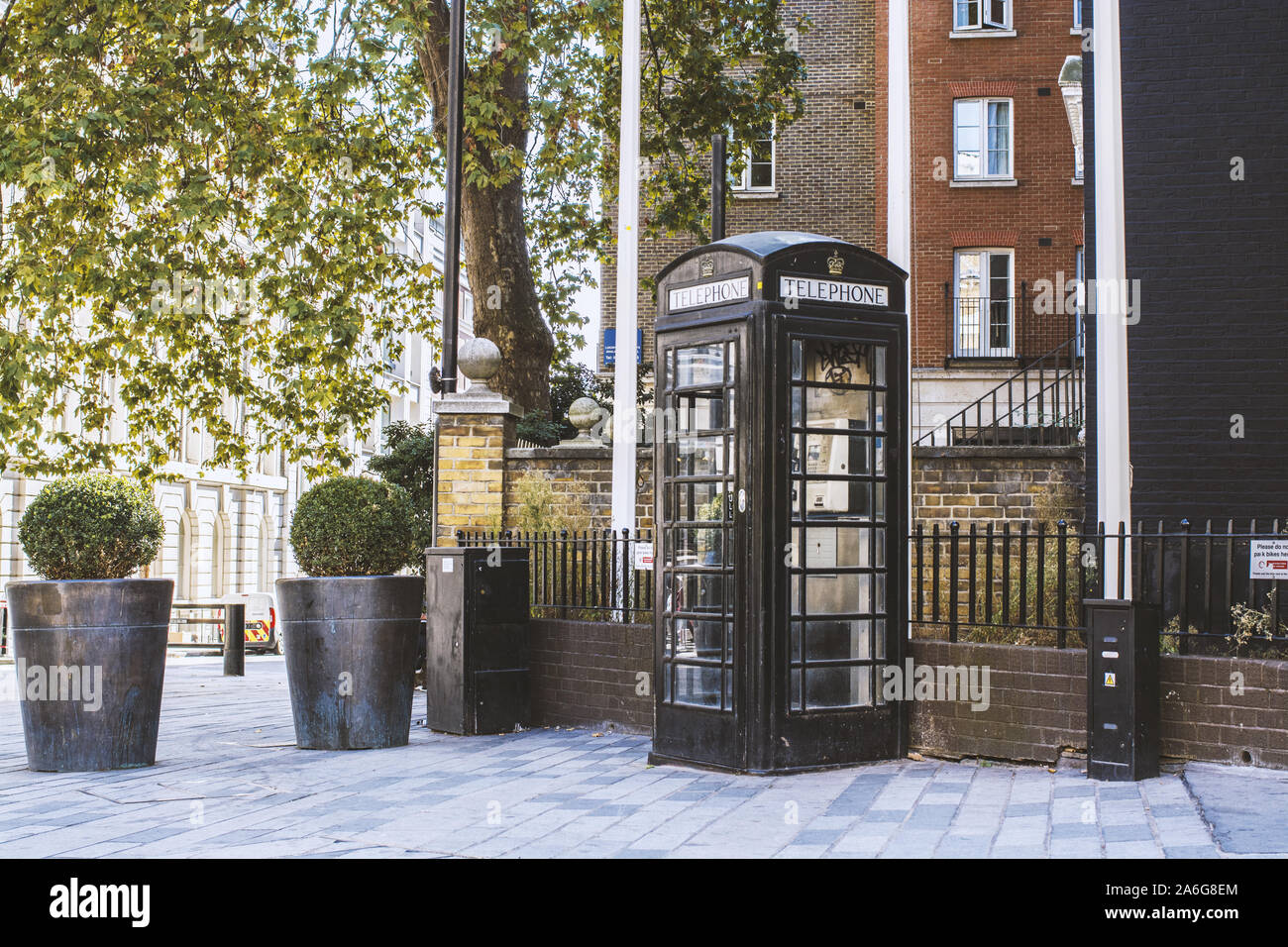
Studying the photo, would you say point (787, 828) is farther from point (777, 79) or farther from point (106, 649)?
point (777, 79)

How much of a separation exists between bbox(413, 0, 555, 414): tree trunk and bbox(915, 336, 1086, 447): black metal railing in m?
5.39

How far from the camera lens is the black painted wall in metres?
12.7

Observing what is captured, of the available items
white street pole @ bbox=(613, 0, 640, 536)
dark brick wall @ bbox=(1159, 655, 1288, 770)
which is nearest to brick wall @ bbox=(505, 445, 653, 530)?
white street pole @ bbox=(613, 0, 640, 536)

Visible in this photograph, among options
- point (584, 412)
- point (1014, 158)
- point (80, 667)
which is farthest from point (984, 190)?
point (80, 667)

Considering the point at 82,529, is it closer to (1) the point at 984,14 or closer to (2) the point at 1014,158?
(2) the point at 1014,158

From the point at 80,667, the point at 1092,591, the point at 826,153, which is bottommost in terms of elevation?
the point at 80,667

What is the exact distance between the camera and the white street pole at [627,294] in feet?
37.2

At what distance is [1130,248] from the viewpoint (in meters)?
13.1

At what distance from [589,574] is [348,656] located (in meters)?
2.42

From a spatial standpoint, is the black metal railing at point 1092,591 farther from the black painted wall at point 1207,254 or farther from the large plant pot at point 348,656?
the large plant pot at point 348,656

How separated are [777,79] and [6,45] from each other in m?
10.7

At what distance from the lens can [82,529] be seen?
9.16 meters

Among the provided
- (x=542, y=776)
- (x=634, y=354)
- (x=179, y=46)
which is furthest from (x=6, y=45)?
(x=542, y=776)

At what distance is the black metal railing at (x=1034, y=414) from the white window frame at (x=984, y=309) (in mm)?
1256
